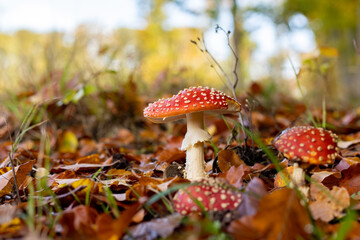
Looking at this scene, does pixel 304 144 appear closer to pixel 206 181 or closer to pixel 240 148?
pixel 206 181

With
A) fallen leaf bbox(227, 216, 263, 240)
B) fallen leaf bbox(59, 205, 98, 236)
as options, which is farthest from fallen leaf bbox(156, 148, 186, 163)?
fallen leaf bbox(227, 216, 263, 240)

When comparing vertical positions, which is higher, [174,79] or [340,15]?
[340,15]

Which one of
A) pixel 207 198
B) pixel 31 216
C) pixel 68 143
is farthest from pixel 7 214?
pixel 68 143

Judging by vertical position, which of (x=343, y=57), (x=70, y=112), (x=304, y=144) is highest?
(x=304, y=144)

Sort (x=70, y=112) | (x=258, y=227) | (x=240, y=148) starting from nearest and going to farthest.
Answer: (x=258, y=227) < (x=240, y=148) < (x=70, y=112)

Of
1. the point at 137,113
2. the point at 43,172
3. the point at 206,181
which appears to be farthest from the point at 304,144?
the point at 137,113

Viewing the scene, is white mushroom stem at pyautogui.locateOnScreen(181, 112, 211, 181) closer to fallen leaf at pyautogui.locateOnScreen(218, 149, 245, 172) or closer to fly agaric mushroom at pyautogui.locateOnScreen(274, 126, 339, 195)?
fallen leaf at pyautogui.locateOnScreen(218, 149, 245, 172)
